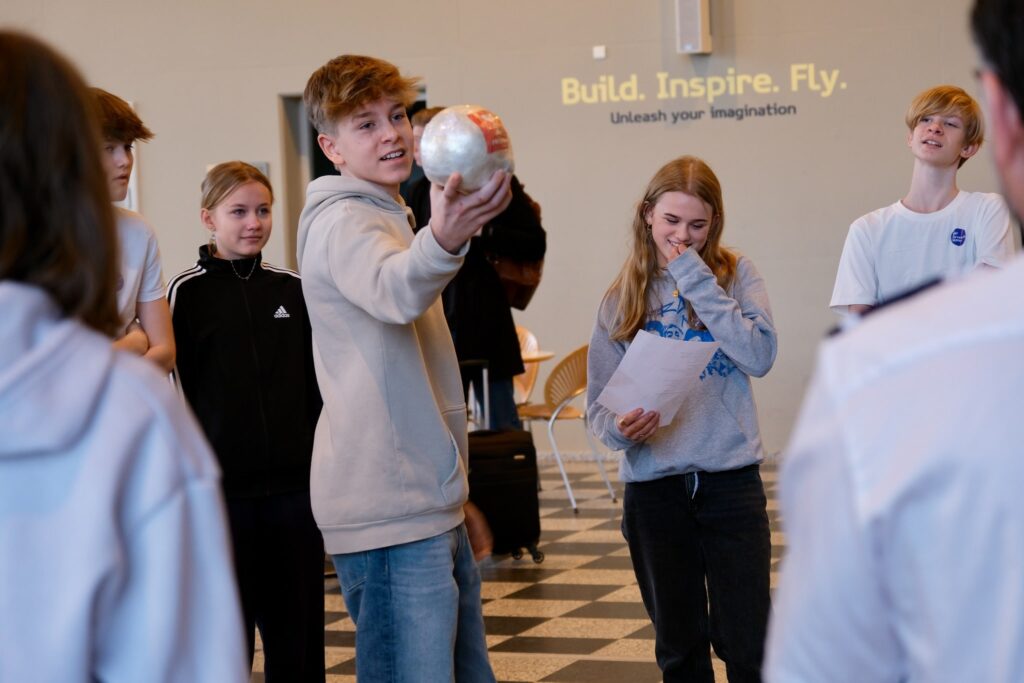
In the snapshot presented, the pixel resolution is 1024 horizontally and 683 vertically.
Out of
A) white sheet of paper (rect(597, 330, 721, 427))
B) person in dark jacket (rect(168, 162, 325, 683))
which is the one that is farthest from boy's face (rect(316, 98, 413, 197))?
person in dark jacket (rect(168, 162, 325, 683))

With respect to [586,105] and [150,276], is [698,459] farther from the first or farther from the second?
[586,105]

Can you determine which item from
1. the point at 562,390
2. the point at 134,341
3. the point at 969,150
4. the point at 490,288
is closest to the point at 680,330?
the point at 134,341

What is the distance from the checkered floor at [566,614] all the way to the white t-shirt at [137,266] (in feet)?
5.73

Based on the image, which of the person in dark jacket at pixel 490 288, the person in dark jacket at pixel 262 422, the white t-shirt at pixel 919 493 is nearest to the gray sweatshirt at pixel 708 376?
the person in dark jacket at pixel 262 422

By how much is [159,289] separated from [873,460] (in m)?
2.60

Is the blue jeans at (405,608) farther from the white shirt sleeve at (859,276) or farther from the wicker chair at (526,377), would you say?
the wicker chair at (526,377)

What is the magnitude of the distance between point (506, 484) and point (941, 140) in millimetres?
2495

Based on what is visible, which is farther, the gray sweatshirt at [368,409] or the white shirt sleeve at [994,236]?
the white shirt sleeve at [994,236]

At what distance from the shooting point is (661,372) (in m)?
3.13

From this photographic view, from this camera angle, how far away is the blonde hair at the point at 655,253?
3254 millimetres

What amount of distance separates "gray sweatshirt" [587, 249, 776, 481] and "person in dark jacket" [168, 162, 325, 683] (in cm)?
82

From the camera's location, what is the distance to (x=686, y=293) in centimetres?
317

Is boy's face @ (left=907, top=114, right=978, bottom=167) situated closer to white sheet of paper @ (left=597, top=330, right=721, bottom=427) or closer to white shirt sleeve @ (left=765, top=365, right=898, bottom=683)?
white sheet of paper @ (left=597, top=330, right=721, bottom=427)

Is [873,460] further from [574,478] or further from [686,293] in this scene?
[574,478]
